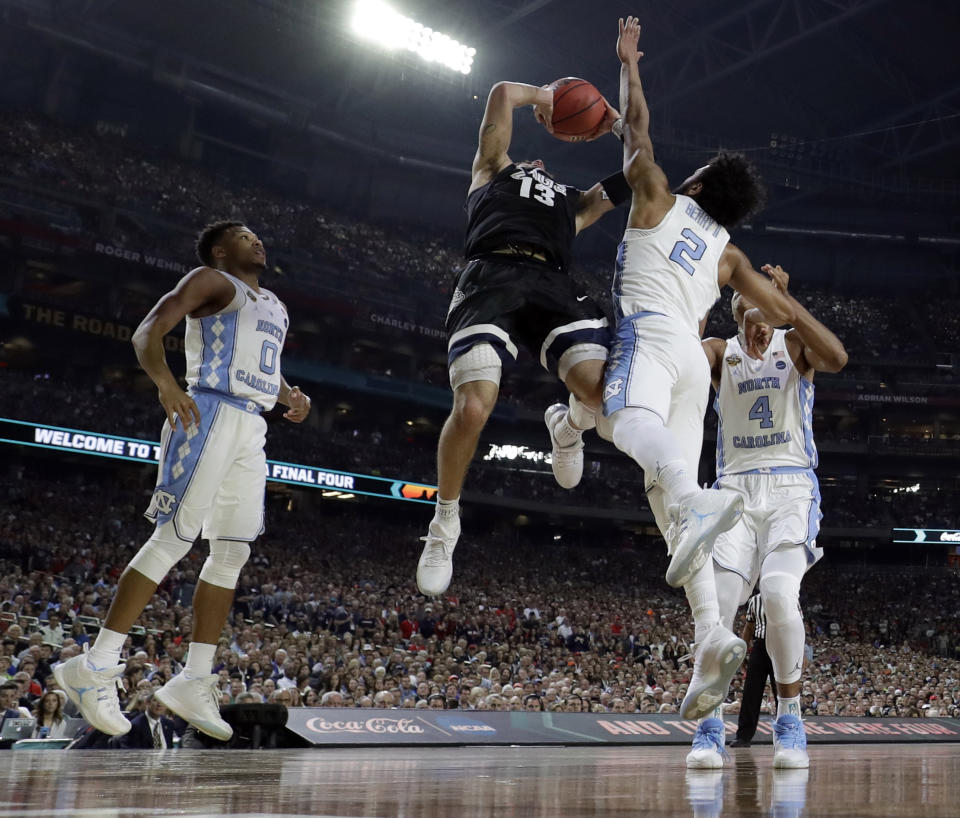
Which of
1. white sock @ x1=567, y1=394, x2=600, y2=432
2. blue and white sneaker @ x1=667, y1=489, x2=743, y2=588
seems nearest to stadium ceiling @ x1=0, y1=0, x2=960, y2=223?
white sock @ x1=567, y1=394, x2=600, y2=432

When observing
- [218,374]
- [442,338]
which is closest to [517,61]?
[442,338]

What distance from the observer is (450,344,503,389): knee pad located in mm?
3916

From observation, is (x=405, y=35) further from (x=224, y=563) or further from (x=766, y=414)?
(x=224, y=563)

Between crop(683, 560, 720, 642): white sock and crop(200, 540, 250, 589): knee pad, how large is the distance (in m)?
2.43

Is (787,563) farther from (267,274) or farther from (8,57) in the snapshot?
(8,57)

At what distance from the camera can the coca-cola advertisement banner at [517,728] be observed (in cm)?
717

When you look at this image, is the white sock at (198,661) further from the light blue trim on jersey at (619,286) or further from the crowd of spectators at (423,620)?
the crowd of spectators at (423,620)

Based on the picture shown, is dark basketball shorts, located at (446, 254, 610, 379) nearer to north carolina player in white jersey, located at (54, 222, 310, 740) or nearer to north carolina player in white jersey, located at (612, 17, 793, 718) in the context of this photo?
north carolina player in white jersey, located at (612, 17, 793, 718)

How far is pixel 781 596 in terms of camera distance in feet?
15.5

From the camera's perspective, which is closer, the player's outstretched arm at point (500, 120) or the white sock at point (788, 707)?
the player's outstretched arm at point (500, 120)

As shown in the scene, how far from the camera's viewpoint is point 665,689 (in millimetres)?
16281

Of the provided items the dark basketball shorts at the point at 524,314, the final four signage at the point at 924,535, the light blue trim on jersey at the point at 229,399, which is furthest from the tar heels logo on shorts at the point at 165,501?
the final four signage at the point at 924,535

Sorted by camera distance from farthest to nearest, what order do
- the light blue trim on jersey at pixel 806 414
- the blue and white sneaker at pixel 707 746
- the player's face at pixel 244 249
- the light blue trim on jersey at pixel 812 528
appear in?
the light blue trim on jersey at pixel 806 414, the player's face at pixel 244 249, the light blue trim on jersey at pixel 812 528, the blue and white sneaker at pixel 707 746

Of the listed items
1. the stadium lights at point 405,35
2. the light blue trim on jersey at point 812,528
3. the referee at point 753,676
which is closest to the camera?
the light blue trim on jersey at point 812,528
